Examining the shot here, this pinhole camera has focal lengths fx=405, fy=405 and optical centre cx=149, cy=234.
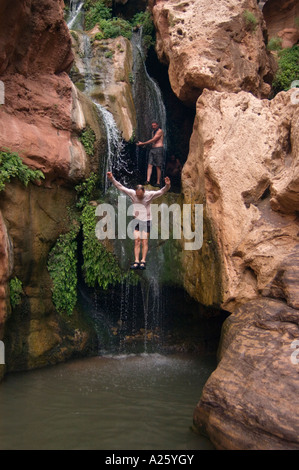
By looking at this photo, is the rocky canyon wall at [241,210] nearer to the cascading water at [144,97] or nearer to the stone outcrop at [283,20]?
the cascading water at [144,97]

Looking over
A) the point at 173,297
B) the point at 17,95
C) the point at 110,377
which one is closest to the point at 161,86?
the point at 17,95

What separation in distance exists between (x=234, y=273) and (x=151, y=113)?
258 inches

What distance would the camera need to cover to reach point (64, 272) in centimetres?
838

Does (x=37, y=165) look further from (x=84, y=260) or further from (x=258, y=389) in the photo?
(x=258, y=389)

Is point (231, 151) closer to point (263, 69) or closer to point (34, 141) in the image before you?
point (34, 141)

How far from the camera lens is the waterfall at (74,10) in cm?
1356

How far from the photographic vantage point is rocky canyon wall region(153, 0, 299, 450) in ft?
15.7

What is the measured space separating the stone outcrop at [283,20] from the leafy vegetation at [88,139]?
8.34 metres

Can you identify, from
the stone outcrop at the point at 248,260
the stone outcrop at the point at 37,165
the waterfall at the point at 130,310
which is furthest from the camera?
the waterfall at the point at 130,310

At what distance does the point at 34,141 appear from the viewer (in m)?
8.02

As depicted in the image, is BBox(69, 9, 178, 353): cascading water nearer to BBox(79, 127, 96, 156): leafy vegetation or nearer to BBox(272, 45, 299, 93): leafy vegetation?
BBox(79, 127, 96, 156): leafy vegetation

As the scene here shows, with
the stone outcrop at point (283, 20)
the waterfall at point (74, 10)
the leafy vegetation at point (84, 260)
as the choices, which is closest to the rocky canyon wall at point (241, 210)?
the leafy vegetation at point (84, 260)

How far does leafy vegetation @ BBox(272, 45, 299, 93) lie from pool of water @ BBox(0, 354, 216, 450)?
8.09m

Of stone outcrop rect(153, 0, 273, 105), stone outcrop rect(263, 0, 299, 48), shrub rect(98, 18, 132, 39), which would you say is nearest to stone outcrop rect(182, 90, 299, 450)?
stone outcrop rect(153, 0, 273, 105)
